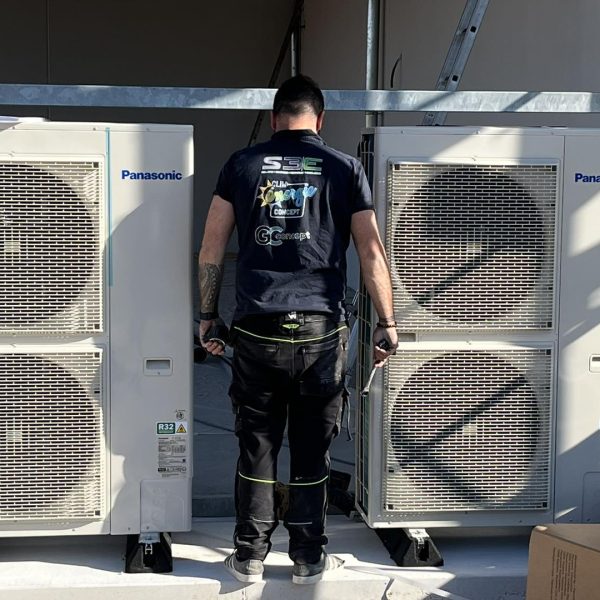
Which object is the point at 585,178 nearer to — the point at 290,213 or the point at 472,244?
the point at 472,244

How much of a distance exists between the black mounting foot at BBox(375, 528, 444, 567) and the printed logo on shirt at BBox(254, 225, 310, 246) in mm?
1216

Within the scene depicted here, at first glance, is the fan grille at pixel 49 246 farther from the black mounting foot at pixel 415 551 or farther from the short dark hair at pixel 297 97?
the black mounting foot at pixel 415 551

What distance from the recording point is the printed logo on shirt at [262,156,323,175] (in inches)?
130

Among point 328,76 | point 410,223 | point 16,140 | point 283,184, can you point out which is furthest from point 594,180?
point 328,76

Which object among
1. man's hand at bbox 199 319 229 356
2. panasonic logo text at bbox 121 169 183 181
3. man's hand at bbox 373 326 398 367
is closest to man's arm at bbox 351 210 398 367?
man's hand at bbox 373 326 398 367

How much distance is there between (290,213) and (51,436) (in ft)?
3.72

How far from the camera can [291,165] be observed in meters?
3.32

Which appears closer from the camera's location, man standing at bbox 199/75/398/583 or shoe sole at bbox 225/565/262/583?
man standing at bbox 199/75/398/583

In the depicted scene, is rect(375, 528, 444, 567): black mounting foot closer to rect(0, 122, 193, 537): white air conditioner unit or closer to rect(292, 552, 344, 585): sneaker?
rect(292, 552, 344, 585): sneaker

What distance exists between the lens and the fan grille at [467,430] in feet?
12.0

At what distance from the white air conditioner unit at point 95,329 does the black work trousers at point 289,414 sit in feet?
0.81

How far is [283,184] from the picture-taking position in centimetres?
331

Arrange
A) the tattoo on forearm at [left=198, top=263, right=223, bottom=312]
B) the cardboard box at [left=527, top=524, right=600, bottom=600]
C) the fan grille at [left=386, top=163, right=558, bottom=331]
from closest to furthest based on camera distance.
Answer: the cardboard box at [left=527, top=524, right=600, bottom=600]
the tattoo on forearm at [left=198, top=263, right=223, bottom=312]
the fan grille at [left=386, top=163, right=558, bottom=331]

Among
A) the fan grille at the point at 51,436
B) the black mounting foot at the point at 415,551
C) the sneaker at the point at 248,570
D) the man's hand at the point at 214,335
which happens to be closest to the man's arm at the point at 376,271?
the man's hand at the point at 214,335
